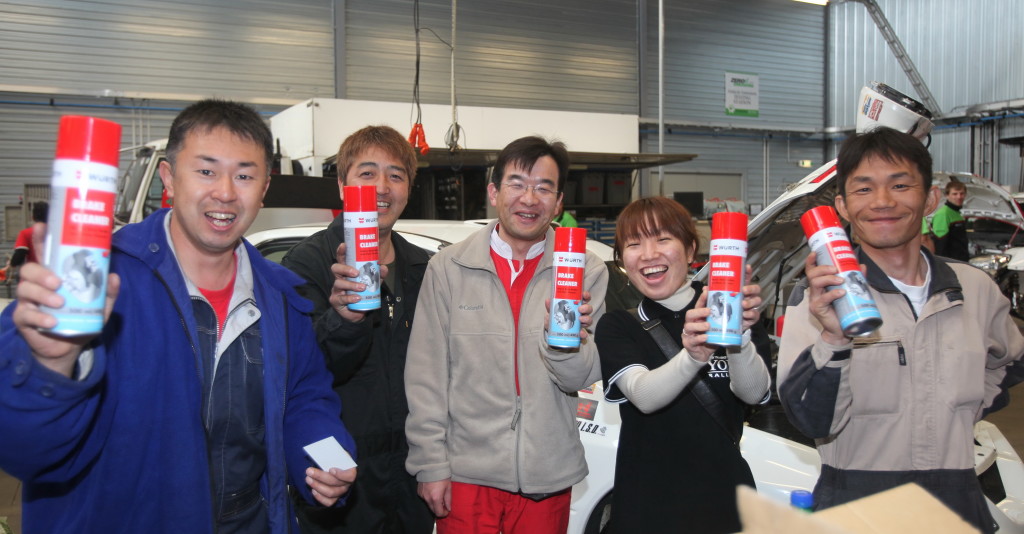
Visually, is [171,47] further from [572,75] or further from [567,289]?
[567,289]

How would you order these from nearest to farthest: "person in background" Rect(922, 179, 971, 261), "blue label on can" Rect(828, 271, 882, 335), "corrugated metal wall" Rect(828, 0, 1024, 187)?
"blue label on can" Rect(828, 271, 882, 335)
"person in background" Rect(922, 179, 971, 261)
"corrugated metal wall" Rect(828, 0, 1024, 187)

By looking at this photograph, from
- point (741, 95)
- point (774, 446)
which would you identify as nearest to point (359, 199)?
point (774, 446)

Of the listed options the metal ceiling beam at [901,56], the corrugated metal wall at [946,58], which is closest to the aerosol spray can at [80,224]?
the corrugated metal wall at [946,58]

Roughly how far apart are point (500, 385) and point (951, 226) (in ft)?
31.0

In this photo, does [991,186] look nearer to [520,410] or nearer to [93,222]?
[520,410]

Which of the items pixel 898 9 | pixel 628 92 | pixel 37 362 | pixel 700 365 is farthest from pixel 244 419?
pixel 898 9

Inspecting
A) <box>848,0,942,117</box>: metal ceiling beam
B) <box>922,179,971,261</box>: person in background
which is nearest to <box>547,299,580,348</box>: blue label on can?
<box>922,179,971,261</box>: person in background

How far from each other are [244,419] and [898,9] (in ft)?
62.7

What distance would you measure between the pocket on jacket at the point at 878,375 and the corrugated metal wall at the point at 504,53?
11.5 meters

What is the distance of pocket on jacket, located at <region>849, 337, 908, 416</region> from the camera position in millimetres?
1850

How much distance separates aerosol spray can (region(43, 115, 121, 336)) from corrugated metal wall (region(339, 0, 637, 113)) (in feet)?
38.1

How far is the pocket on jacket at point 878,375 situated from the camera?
1.85m

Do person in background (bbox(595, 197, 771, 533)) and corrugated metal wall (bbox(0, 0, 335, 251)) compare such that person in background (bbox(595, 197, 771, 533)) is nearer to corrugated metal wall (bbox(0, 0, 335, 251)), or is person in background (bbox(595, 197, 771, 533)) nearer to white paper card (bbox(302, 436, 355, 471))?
white paper card (bbox(302, 436, 355, 471))

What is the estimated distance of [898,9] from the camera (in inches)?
655
